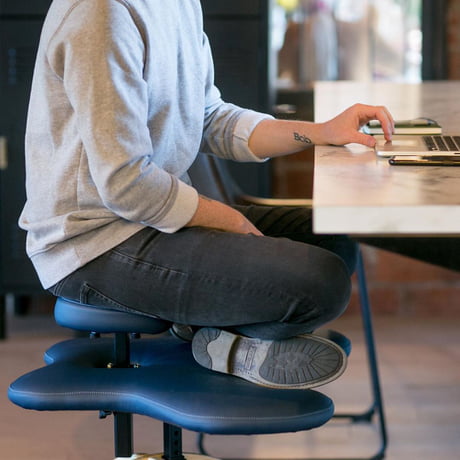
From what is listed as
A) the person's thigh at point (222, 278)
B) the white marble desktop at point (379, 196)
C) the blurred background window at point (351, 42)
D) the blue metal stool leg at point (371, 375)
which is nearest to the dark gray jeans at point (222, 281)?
the person's thigh at point (222, 278)

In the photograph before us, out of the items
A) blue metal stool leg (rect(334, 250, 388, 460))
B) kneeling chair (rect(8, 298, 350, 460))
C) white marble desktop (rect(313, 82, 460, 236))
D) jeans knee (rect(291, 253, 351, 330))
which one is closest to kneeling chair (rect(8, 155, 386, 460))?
kneeling chair (rect(8, 298, 350, 460))

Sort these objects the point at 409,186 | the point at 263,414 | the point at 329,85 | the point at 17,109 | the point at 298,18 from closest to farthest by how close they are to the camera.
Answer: the point at 409,186 < the point at 263,414 < the point at 329,85 < the point at 17,109 < the point at 298,18

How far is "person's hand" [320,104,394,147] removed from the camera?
1.35 metres

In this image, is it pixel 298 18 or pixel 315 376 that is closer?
pixel 315 376

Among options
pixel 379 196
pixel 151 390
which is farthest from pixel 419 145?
pixel 151 390

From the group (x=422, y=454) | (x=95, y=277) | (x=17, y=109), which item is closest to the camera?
(x=95, y=277)

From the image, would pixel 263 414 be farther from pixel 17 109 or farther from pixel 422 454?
pixel 17 109

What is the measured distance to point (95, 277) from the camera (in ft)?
4.00

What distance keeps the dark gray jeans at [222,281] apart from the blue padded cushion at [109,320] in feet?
0.04

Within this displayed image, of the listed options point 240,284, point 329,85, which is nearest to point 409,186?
point 240,284

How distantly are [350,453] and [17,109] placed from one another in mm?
1469

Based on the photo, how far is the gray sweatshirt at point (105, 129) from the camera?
1139 mm

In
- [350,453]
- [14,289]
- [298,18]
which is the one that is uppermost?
[298,18]

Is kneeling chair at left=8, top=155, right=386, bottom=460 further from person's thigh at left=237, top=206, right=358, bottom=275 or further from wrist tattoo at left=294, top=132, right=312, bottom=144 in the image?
wrist tattoo at left=294, top=132, right=312, bottom=144
